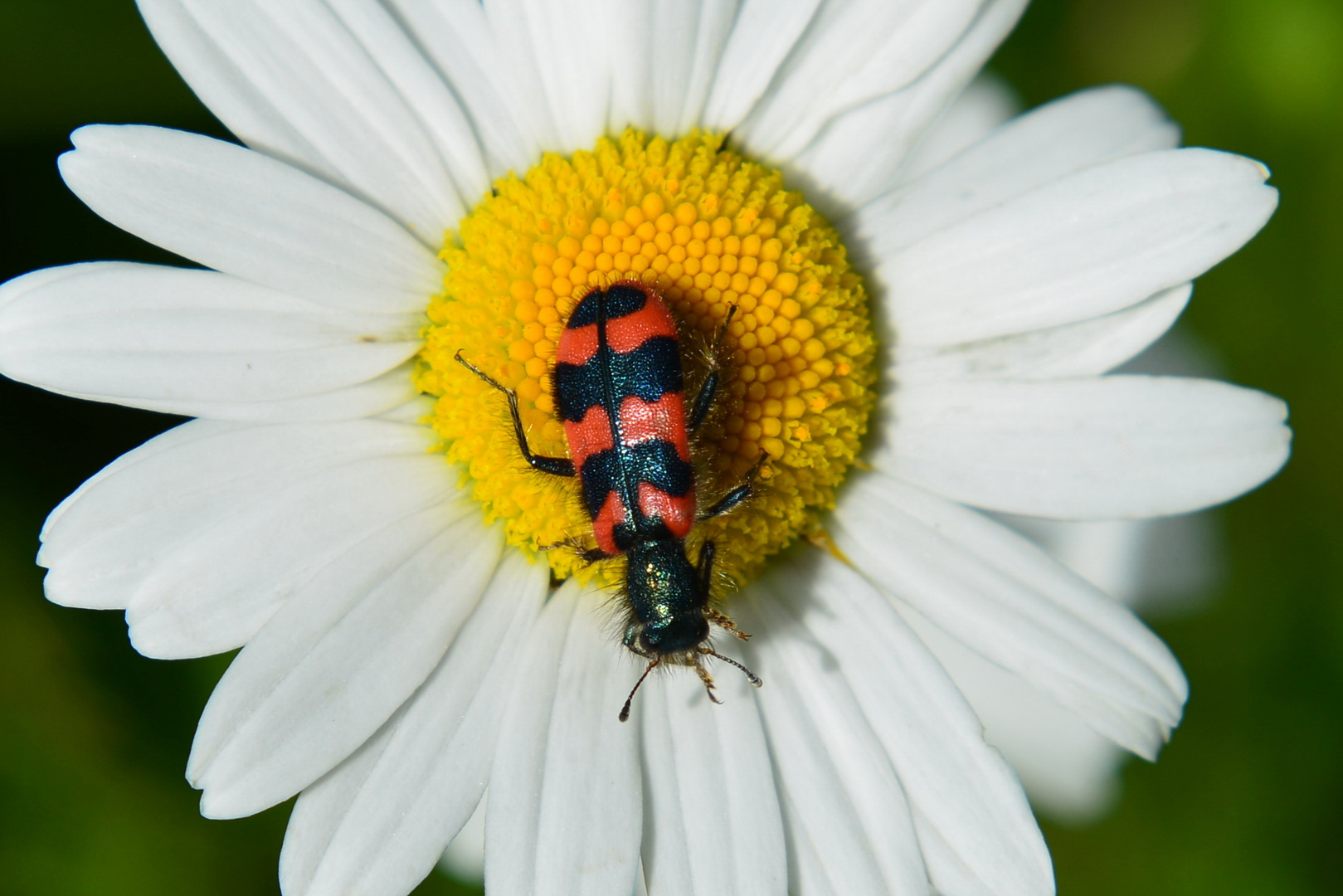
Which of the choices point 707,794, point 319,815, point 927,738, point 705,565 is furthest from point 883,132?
point 319,815

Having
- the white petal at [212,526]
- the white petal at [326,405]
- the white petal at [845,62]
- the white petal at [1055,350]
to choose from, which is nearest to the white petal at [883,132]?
the white petal at [845,62]

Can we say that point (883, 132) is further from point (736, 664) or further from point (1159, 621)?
point (1159, 621)

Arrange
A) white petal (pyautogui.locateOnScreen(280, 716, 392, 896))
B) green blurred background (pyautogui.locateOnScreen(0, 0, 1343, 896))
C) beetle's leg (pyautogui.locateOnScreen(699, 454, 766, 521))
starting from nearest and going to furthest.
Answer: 1. white petal (pyautogui.locateOnScreen(280, 716, 392, 896))
2. beetle's leg (pyautogui.locateOnScreen(699, 454, 766, 521))
3. green blurred background (pyautogui.locateOnScreen(0, 0, 1343, 896))

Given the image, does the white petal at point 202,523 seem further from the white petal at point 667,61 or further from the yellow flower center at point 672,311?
the white petal at point 667,61

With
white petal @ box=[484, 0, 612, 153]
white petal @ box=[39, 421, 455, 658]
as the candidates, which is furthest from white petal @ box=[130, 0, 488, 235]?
white petal @ box=[39, 421, 455, 658]

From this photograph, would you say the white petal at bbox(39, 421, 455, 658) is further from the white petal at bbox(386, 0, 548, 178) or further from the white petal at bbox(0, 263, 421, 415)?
the white petal at bbox(386, 0, 548, 178)
